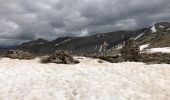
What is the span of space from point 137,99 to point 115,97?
5.24ft

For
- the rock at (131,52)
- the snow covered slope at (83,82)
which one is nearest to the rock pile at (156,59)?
the rock at (131,52)

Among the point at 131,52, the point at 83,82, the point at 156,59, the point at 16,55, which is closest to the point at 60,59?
the point at 16,55

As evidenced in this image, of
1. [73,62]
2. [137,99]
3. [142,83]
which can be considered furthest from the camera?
[73,62]

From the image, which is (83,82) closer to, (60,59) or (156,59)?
(60,59)

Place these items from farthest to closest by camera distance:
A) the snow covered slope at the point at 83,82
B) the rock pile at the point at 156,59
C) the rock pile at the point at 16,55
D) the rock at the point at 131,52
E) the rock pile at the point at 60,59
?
the rock at the point at 131,52 → the rock pile at the point at 16,55 → the rock pile at the point at 156,59 → the rock pile at the point at 60,59 → the snow covered slope at the point at 83,82

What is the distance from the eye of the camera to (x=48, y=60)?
1384 inches

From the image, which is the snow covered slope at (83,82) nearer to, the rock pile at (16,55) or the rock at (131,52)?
the rock pile at (16,55)

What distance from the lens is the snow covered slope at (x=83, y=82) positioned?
23266 millimetres

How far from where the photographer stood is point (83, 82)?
1008 inches

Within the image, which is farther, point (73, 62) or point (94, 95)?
point (73, 62)

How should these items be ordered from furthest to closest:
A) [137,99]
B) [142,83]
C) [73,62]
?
[73,62], [142,83], [137,99]

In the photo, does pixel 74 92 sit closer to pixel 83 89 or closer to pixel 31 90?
pixel 83 89

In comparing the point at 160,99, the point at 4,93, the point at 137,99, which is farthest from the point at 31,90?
the point at 160,99

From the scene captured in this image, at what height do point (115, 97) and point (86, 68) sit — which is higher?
point (86, 68)
